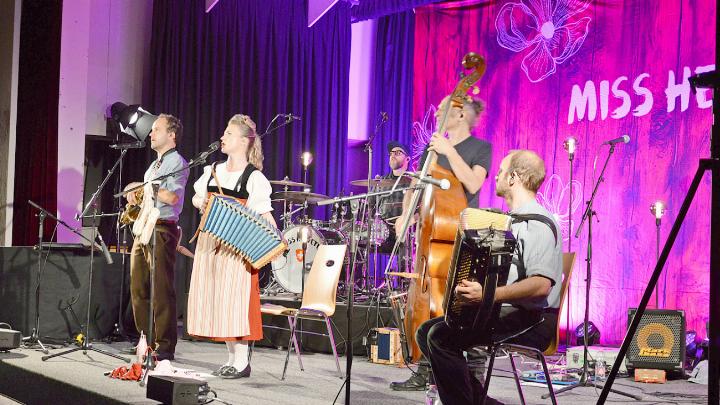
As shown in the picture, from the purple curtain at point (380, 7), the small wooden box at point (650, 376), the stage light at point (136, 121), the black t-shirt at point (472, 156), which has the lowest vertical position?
the small wooden box at point (650, 376)

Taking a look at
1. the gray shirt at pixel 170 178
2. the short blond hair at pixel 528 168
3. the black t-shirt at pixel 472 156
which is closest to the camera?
the short blond hair at pixel 528 168

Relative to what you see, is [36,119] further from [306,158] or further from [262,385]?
[262,385]

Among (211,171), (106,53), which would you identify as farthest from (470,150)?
(106,53)

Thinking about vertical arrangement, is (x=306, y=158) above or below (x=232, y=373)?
above

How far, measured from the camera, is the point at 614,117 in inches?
327

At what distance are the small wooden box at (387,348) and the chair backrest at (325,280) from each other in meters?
0.99

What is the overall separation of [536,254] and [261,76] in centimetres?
725

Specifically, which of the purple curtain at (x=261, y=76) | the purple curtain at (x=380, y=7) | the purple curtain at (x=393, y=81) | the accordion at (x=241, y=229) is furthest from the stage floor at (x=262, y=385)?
the purple curtain at (x=380, y=7)

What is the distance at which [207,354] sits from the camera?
6809mm

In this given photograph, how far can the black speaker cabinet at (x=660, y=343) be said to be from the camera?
6.25 meters

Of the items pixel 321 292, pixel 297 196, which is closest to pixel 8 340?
pixel 321 292

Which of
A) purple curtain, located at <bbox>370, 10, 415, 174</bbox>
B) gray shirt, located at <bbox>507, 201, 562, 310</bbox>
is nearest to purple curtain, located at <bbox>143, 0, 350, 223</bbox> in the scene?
purple curtain, located at <bbox>370, 10, 415, 174</bbox>

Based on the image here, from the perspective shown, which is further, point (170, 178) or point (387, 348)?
point (387, 348)

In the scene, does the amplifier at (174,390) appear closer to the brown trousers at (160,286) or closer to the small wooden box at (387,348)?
the brown trousers at (160,286)
